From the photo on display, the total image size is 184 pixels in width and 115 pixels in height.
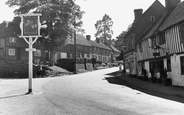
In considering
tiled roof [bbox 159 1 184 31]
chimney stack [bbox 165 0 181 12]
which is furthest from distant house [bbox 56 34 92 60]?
tiled roof [bbox 159 1 184 31]

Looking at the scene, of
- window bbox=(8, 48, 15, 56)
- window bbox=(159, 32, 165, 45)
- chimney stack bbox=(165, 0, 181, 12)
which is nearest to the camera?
window bbox=(159, 32, 165, 45)

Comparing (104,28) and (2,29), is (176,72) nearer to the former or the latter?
(2,29)

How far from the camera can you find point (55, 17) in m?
32.2

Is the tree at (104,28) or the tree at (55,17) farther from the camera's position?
the tree at (104,28)

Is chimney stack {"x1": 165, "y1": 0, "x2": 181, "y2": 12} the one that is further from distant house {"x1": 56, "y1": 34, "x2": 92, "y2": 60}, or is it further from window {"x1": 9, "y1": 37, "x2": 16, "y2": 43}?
distant house {"x1": 56, "y1": 34, "x2": 92, "y2": 60}

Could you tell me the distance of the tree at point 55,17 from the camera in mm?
31939

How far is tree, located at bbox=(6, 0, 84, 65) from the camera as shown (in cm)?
3194

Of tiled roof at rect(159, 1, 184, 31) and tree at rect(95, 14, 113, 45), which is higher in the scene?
tree at rect(95, 14, 113, 45)

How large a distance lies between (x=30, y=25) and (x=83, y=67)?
32.1 m

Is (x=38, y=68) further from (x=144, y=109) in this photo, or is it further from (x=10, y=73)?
(x=144, y=109)

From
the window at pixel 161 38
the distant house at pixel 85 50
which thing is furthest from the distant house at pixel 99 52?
the window at pixel 161 38

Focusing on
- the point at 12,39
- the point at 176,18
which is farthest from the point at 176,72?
the point at 12,39

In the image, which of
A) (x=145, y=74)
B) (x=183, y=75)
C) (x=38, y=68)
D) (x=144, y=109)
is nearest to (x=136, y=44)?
(x=145, y=74)

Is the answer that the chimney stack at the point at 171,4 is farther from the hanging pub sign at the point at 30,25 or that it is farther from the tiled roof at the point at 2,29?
the tiled roof at the point at 2,29
